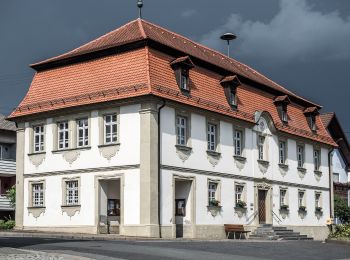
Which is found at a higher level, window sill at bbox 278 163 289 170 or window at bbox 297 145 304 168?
window at bbox 297 145 304 168

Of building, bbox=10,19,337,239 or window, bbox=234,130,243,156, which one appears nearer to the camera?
building, bbox=10,19,337,239

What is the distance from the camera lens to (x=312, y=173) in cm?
4812

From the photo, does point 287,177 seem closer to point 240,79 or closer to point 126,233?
point 240,79

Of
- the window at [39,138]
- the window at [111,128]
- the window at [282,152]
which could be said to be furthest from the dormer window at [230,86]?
the window at [39,138]

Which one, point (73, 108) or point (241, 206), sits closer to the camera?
point (73, 108)

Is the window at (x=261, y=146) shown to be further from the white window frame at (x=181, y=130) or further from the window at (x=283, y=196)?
the white window frame at (x=181, y=130)

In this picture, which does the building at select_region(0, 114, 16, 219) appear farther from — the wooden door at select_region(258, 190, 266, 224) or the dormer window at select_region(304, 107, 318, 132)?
the dormer window at select_region(304, 107, 318, 132)

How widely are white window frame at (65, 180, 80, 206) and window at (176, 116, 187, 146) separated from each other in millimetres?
5426

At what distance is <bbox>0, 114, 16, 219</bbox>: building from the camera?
50287 millimetres

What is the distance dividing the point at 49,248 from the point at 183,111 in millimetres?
14370

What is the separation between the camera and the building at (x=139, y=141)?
32.2 m

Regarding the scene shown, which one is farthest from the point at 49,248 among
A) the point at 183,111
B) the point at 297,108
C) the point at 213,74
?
the point at 297,108

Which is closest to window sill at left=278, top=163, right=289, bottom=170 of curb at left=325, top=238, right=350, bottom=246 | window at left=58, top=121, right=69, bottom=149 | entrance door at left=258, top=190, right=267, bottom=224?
entrance door at left=258, top=190, right=267, bottom=224

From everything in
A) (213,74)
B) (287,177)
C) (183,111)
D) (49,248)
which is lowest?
(49,248)
